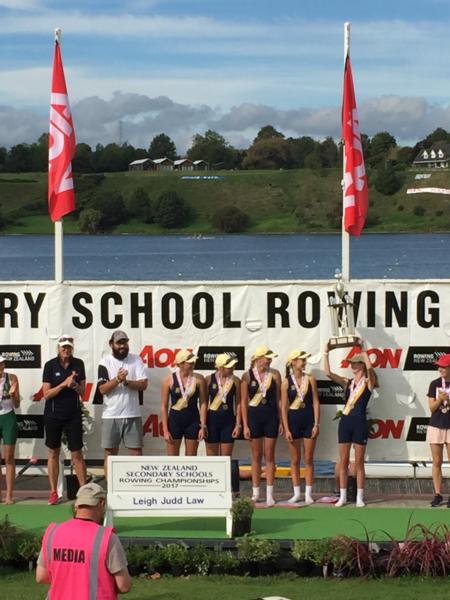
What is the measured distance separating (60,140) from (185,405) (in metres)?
3.67

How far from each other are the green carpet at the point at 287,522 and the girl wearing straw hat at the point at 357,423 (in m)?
0.32

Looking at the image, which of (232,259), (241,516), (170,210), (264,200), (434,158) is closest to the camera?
(241,516)

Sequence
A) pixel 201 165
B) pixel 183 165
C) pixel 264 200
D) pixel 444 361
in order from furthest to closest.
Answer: pixel 183 165, pixel 201 165, pixel 264 200, pixel 444 361

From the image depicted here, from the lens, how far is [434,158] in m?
159

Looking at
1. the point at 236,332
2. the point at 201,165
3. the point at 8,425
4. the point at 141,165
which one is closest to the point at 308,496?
the point at 236,332

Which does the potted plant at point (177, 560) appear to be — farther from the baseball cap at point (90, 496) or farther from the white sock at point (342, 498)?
the baseball cap at point (90, 496)

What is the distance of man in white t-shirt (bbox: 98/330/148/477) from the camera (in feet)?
40.7

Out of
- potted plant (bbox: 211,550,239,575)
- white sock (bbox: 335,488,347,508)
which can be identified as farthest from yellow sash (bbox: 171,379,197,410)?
potted plant (bbox: 211,550,239,575)

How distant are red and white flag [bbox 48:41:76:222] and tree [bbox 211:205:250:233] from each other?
418 ft

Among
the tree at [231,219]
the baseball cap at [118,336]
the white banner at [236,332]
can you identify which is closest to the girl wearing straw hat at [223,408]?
the white banner at [236,332]

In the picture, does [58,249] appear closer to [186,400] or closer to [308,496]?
[186,400]

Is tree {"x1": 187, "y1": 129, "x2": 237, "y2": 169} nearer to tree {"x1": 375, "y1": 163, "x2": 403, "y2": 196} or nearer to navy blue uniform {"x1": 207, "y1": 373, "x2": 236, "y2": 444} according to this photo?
tree {"x1": 375, "y1": 163, "x2": 403, "y2": 196}

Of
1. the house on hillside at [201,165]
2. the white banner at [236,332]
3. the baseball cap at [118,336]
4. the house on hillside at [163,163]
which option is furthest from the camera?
the house on hillside at [163,163]

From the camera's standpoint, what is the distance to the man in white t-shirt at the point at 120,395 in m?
12.4
